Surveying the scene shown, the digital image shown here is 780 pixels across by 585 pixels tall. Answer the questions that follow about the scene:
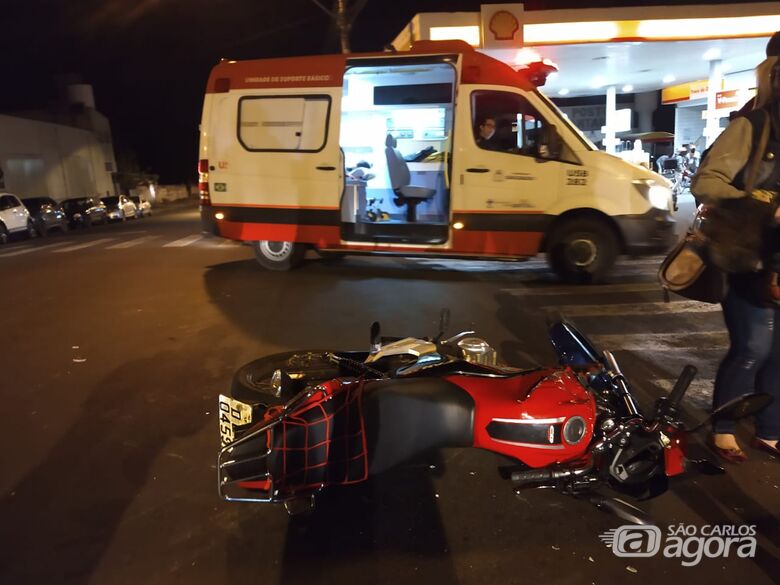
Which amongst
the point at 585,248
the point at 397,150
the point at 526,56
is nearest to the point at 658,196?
the point at 585,248

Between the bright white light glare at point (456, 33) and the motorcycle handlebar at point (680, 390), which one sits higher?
the bright white light glare at point (456, 33)

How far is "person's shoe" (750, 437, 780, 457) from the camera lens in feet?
11.6

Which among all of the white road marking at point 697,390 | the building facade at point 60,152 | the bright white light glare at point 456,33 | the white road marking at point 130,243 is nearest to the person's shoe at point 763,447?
the white road marking at point 697,390

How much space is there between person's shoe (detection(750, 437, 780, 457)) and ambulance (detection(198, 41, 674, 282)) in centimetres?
473

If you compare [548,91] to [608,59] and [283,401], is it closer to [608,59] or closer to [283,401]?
[608,59]

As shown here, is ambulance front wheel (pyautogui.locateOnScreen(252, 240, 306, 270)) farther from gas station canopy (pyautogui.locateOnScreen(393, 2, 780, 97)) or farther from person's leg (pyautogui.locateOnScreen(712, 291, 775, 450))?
person's leg (pyautogui.locateOnScreen(712, 291, 775, 450))

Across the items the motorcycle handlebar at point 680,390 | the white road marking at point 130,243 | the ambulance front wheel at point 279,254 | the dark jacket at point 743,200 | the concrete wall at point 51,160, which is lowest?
the white road marking at point 130,243

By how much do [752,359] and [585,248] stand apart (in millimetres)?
4904

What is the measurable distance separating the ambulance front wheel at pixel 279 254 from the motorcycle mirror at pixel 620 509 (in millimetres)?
7252

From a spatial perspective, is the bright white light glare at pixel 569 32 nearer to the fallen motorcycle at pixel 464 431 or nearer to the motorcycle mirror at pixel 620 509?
the fallen motorcycle at pixel 464 431

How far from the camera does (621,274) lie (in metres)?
8.89

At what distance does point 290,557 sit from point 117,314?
5.33 m

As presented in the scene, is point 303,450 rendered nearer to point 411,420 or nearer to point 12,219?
point 411,420

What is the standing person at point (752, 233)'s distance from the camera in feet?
9.99
